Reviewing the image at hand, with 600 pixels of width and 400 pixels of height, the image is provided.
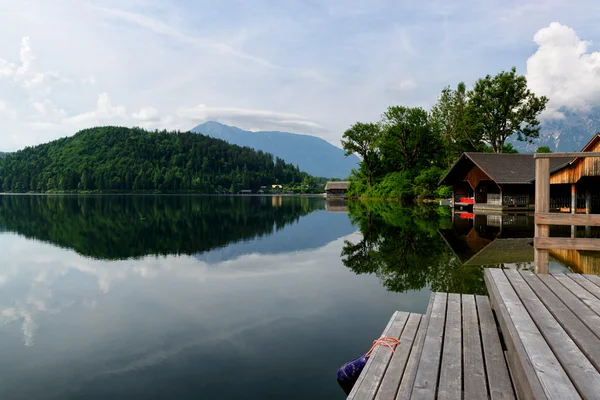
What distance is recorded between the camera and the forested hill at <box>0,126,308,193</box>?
492ft

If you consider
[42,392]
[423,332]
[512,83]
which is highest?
[512,83]

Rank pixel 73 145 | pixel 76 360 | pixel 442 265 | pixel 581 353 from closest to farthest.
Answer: pixel 581 353, pixel 76 360, pixel 442 265, pixel 73 145

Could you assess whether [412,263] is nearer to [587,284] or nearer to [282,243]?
[587,284]

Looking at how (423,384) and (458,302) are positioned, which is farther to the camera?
(458,302)

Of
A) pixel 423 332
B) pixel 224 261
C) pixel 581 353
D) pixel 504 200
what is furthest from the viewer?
pixel 504 200

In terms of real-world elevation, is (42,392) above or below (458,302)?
below

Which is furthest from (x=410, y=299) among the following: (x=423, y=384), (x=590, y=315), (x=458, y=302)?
(x=423, y=384)

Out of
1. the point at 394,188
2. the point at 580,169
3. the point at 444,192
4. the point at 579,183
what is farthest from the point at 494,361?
the point at 394,188

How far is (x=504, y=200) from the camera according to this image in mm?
38375

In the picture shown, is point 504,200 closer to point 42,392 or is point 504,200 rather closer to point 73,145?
point 42,392

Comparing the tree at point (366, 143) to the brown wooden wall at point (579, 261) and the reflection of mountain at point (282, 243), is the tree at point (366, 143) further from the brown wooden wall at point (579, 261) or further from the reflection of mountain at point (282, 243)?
the brown wooden wall at point (579, 261)

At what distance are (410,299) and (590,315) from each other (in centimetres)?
462

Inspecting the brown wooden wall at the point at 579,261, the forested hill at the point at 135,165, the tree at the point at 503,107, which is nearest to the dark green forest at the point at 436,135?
the tree at the point at 503,107

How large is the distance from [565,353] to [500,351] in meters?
0.99
